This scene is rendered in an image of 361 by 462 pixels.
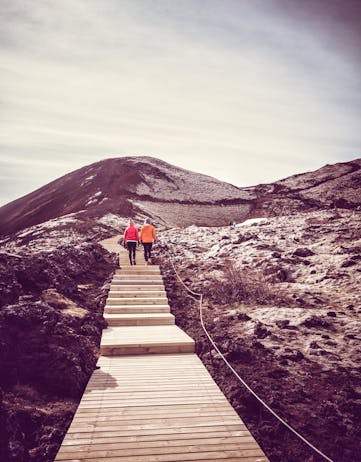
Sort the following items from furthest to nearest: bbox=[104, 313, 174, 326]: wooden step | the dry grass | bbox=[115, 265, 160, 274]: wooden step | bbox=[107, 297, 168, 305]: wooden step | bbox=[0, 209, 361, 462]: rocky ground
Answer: bbox=[115, 265, 160, 274]: wooden step, bbox=[107, 297, 168, 305]: wooden step, the dry grass, bbox=[104, 313, 174, 326]: wooden step, bbox=[0, 209, 361, 462]: rocky ground

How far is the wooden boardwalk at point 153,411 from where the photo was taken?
3.91 meters

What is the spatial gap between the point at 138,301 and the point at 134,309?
548 millimetres

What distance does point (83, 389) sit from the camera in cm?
543

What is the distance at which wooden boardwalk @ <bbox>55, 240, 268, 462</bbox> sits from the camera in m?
3.91

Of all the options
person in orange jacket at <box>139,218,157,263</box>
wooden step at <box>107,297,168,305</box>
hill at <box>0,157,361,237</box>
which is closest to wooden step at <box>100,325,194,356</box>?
wooden step at <box>107,297,168,305</box>

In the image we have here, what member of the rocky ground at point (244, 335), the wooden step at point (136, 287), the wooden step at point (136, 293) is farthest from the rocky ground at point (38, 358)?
the wooden step at point (136, 287)

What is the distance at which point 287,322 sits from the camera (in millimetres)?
7371

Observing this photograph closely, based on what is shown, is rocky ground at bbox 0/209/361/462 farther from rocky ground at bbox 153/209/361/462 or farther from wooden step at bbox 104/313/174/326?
wooden step at bbox 104/313/174/326

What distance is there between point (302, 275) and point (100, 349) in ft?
21.3

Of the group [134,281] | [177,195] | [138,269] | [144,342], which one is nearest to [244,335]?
[144,342]

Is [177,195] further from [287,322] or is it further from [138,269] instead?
[287,322]

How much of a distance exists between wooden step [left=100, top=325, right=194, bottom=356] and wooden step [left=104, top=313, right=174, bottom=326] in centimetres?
63

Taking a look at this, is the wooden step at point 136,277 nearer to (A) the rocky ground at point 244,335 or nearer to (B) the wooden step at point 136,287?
(A) the rocky ground at point 244,335

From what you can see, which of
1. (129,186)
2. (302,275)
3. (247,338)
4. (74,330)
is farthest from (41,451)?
(129,186)
